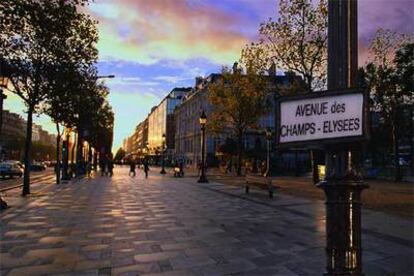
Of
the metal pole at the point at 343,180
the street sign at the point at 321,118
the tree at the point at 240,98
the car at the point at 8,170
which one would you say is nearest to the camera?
the street sign at the point at 321,118

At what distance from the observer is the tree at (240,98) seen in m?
50.2

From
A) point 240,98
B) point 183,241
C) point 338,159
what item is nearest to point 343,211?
point 338,159

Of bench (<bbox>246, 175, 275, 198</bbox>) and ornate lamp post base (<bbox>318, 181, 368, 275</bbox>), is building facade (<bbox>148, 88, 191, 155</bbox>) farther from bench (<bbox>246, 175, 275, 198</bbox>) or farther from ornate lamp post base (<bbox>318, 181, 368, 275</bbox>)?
ornate lamp post base (<bbox>318, 181, 368, 275</bbox>)

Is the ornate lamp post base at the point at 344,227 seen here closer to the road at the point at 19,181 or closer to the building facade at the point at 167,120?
the road at the point at 19,181

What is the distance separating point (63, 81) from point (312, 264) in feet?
56.0

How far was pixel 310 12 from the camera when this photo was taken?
3262 centimetres

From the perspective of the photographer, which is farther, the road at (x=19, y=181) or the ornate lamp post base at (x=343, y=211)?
the road at (x=19, y=181)

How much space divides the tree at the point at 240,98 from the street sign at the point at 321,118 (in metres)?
45.7

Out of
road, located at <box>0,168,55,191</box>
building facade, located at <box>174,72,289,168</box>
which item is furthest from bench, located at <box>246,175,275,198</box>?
building facade, located at <box>174,72,289,168</box>

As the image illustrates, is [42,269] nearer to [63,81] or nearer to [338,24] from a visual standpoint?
[338,24]

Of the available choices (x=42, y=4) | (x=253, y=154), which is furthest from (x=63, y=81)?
(x=253, y=154)

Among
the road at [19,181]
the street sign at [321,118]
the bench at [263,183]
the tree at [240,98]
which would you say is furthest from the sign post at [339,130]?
the tree at [240,98]

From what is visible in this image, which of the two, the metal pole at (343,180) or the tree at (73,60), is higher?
the tree at (73,60)

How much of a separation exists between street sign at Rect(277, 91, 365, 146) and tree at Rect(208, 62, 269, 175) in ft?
150
